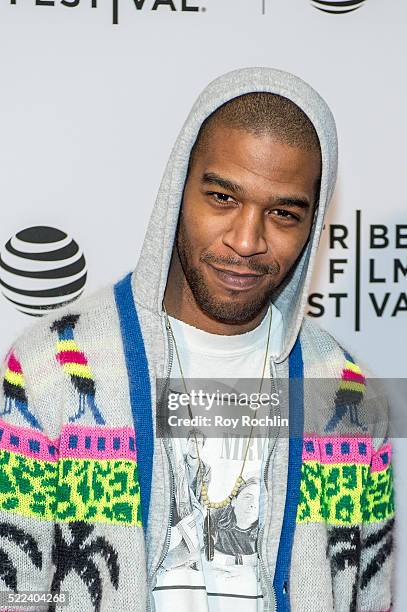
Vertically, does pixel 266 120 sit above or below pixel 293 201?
above

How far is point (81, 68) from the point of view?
213cm

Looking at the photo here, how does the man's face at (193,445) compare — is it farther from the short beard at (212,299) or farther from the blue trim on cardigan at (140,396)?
the short beard at (212,299)

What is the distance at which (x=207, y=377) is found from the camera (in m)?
1.59

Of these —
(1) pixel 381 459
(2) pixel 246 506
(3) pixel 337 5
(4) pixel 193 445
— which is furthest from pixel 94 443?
(3) pixel 337 5

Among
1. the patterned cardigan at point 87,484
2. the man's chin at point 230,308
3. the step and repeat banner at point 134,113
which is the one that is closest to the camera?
the patterned cardigan at point 87,484

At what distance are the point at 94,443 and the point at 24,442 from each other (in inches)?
4.3

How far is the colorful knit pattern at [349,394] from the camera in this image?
164 cm

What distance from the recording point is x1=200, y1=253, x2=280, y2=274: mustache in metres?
1.48

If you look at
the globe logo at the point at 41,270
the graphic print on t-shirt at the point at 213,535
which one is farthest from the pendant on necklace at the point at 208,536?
the globe logo at the point at 41,270

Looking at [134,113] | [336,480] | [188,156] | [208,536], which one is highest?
[134,113]

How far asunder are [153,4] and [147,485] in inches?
47.1

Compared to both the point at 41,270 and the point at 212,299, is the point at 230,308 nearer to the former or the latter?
the point at 212,299

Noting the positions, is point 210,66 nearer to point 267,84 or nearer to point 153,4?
point 153,4

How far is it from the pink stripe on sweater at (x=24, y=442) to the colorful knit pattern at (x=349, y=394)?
493 mm
